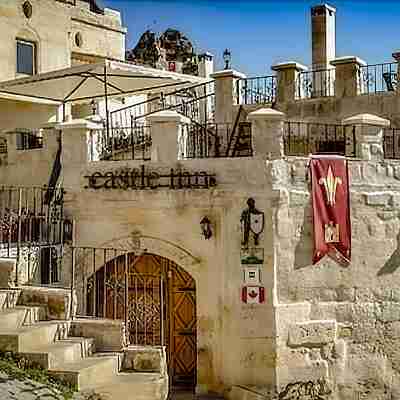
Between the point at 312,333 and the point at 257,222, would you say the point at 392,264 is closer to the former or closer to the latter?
the point at 312,333

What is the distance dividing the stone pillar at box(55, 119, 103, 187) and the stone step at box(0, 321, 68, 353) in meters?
3.64

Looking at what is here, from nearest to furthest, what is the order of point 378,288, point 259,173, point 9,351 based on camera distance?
point 9,351
point 259,173
point 378,288

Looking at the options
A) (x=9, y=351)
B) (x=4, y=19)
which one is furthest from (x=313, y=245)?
(x=4, y=19)

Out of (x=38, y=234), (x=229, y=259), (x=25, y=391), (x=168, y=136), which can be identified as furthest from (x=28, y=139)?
(x=25, y=391)

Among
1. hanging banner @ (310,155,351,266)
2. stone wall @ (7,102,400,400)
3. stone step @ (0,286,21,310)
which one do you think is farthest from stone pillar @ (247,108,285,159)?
stone step @ (0,286,21,310)

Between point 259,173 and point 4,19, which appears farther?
point 4,19

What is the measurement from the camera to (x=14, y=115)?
19.5 m

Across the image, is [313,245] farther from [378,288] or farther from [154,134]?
[154,134]

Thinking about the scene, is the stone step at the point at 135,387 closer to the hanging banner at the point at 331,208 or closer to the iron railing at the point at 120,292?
the iron railing at the point at 120,292

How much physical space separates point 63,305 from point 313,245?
4314 mm

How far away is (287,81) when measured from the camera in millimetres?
15344

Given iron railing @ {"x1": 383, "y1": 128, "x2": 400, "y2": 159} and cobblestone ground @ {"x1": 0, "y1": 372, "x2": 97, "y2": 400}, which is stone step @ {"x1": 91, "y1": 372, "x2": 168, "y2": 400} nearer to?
cobblestone ground @ {"x1": 0, "y1": 372, "x2": 97, "y2": 400}

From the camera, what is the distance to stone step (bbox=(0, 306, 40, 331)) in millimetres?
8781

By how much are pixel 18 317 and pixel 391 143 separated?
8538 millimetres
